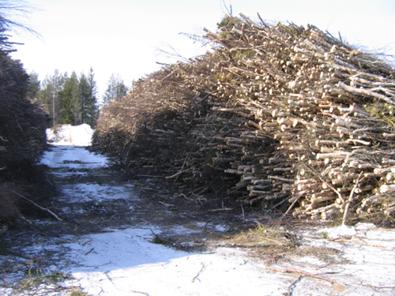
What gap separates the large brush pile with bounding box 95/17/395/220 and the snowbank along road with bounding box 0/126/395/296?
0.71 meters

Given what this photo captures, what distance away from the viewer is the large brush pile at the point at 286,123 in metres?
6.96

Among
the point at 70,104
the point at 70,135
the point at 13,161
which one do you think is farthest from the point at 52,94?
the point at 13,161

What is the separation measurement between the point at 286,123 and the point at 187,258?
3145 millimetres

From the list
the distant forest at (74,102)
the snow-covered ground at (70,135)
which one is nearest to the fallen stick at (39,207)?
the snow-covered ground at (70,135)

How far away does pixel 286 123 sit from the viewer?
7.95 m

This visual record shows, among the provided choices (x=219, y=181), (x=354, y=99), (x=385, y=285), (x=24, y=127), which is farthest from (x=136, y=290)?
(x=24, y=127)

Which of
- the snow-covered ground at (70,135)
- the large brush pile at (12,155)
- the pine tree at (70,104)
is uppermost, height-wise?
the pine tree at (70,104)

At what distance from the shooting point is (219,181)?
32.2ft

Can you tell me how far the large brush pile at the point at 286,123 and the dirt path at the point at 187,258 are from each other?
70 cm

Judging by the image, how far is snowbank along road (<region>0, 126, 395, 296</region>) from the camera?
479 cm

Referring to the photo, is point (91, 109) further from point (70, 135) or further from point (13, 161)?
point (13, 161)

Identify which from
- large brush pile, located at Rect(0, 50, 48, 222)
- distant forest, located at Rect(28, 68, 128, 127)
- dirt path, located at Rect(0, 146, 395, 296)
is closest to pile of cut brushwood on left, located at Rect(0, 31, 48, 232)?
large brush pile, located at Rect(0, 50, 48, 222)

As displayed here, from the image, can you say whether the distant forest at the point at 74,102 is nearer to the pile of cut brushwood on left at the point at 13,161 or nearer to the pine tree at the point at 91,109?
the pine tree at the point at 91,109

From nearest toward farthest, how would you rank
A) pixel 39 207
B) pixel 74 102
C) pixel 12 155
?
pixel 39 207, pixel 12 155, pixel 74 102
